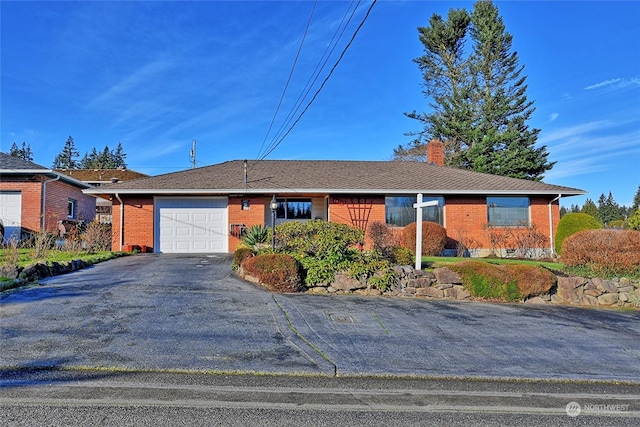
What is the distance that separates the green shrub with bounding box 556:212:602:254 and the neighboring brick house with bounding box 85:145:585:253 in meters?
1.07

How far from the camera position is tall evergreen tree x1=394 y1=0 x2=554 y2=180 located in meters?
28.3

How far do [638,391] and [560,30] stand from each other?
36.3 feet

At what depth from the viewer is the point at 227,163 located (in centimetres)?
1895

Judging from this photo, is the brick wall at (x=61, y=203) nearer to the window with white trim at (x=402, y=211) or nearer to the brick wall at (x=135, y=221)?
the brick wall at (x=135, y=221)

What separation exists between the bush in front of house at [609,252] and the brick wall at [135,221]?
14.5 m

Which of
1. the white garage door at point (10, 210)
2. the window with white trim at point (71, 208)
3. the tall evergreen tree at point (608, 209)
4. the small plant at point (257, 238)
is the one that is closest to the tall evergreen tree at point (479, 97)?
the small plant at point (257, 238)

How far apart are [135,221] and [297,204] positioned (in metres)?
6.65

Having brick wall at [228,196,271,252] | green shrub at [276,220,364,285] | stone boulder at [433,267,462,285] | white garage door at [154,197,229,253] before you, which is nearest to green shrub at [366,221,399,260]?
A: green shrub at [276,220,364,285]

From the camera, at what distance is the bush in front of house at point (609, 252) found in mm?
8992

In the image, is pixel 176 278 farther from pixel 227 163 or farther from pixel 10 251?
pixel 227 163

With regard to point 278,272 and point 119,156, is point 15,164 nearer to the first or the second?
point 278,272

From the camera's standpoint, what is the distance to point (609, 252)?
9.16 m

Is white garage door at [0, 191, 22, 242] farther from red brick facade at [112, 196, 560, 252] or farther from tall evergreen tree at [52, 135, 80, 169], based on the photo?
tall evergreen tree at [52, 135, 80, 169]

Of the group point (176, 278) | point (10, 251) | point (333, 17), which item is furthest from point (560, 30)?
point (10, 251)
